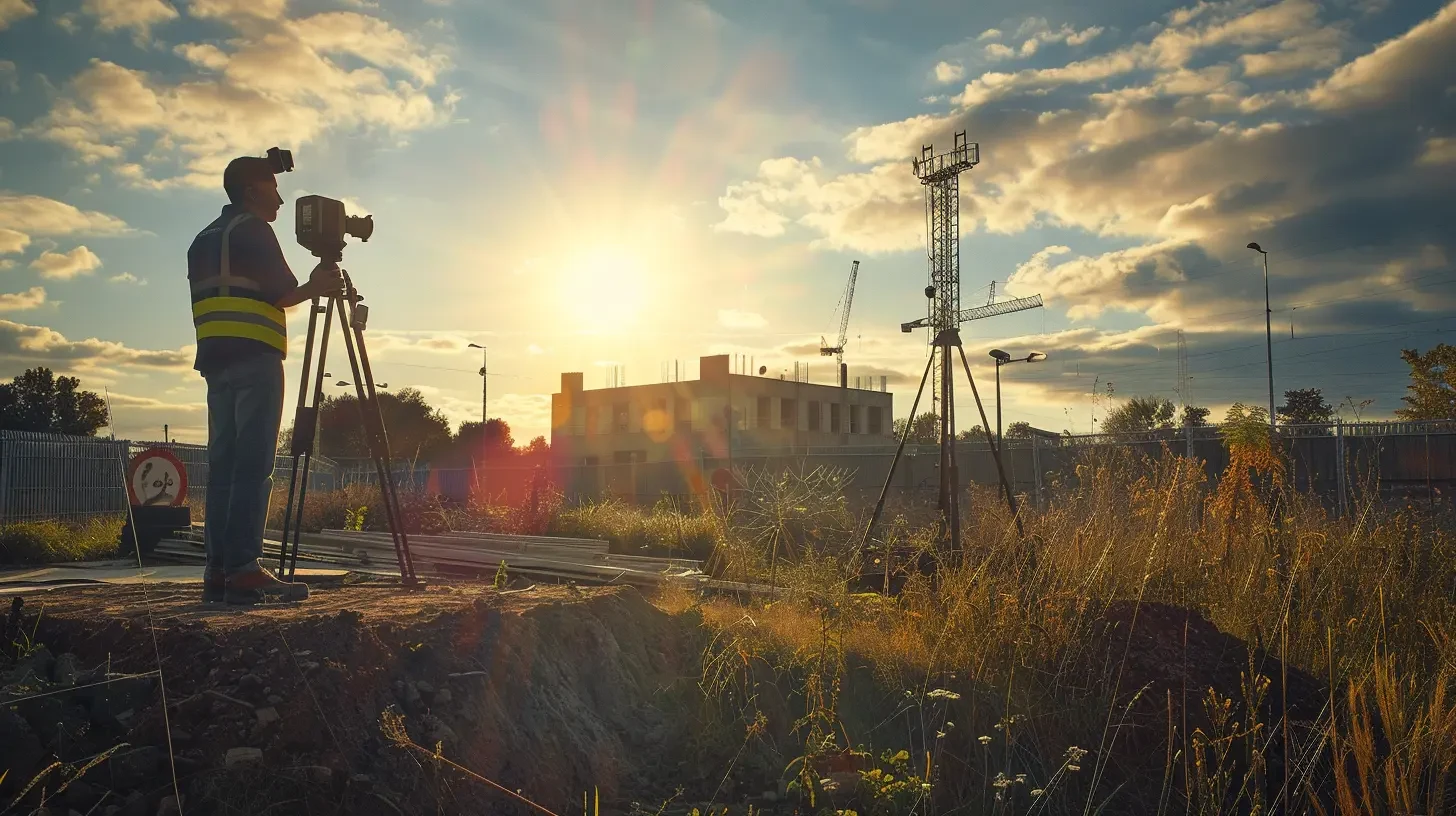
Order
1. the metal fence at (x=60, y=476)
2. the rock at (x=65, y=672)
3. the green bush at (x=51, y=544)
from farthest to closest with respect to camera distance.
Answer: the metal fence at (x=60, y=476)
the green bush at (x=51, y=544)
the rock at (x=65, y=672)

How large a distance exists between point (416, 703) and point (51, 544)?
11816 mm

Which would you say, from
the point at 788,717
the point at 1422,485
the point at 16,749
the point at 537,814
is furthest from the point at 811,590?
the point at 1422,485

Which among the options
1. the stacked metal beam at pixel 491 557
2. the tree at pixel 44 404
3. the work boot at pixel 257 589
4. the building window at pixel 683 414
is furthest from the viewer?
the building window at pixel 683 414

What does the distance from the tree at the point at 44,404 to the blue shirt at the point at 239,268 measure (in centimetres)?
5361

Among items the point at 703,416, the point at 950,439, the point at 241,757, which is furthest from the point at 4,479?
the point at 703,416

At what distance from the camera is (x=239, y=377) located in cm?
495

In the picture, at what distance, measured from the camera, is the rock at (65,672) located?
307 cm

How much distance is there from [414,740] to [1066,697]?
2.99 metres

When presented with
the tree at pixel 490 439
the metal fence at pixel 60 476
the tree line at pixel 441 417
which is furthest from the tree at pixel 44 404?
the metal fence at pixel 60 476

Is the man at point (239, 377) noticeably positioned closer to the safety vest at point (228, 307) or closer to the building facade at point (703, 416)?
the safety vest at point (228, 307)

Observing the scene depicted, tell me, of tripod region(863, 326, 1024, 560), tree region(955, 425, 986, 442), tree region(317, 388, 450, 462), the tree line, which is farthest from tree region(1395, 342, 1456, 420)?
tree region(317, 388, 450, 462)

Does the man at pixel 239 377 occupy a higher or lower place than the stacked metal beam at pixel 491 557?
higher

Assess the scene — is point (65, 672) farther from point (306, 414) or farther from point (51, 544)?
point (51, 544)

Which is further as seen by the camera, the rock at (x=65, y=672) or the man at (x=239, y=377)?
the man at (x=239, y=377)
